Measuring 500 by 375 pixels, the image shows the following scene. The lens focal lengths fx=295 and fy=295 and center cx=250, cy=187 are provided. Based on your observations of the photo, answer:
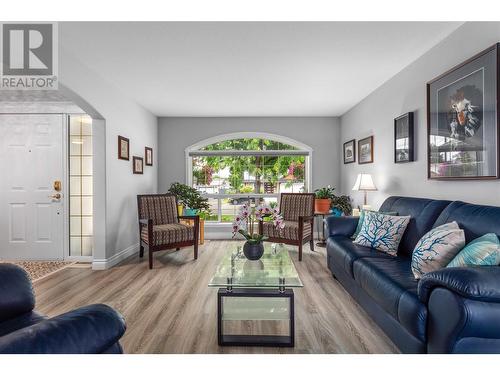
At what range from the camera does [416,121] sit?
3.26 meters

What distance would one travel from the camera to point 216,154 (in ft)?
19.7

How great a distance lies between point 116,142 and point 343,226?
129 inches

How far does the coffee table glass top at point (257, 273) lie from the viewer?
84.7 inches

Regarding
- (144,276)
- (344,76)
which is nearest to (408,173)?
(344,76)

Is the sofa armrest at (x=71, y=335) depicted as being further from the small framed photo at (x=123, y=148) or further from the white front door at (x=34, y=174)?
the white front door at (x=34, y=174)

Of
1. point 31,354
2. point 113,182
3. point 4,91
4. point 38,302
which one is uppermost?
point 4,91

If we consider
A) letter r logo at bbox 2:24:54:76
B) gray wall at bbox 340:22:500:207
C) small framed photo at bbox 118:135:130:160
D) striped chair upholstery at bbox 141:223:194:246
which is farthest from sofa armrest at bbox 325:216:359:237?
letter r logo at bbox 2:24:54:76

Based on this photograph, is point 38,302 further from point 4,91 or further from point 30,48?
point 4,91

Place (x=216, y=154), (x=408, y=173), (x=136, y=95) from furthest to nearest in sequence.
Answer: (x=216, y=154)
(x=136, y=95)
(x=408, y=173)

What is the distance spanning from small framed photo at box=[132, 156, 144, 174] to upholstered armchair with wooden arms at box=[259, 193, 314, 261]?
7.29 feet

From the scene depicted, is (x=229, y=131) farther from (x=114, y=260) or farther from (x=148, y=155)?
(x=114, y=260)

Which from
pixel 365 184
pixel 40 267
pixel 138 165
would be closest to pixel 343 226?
pixel 365 184

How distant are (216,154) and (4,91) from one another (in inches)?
133

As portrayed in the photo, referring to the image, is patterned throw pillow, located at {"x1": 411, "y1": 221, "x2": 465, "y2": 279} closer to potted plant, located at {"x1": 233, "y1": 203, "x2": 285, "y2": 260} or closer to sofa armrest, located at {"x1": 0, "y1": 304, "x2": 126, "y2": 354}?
potted plant, located at {"x1": 233, "y1": 203, "x2": 285, "y2": 260}
